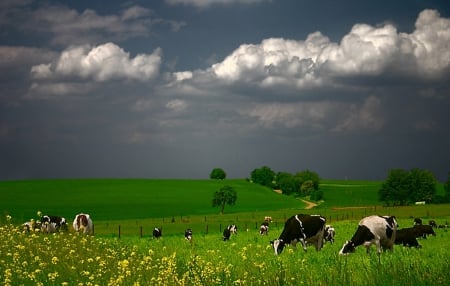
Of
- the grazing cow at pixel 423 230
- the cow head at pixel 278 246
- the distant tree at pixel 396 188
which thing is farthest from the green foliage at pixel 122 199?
the cow head at pixel 278 246

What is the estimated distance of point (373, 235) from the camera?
22.1 meters

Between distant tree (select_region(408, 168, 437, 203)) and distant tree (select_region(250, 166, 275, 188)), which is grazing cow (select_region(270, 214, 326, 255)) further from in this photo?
distant tree (select_region(250, 166, 275, 188))

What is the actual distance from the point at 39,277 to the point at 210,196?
128m

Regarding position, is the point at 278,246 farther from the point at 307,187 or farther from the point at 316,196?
the point at 307,187

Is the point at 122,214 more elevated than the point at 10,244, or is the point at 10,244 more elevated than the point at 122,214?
the point at 10,244

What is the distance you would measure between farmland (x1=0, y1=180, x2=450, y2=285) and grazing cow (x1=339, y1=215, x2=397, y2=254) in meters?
0.62

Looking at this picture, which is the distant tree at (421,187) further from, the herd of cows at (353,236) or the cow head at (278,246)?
the cow head at (278,246)

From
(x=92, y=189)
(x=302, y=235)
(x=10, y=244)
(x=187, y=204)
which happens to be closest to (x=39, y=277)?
(x=10, y=244)

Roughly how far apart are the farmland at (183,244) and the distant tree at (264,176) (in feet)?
42.9

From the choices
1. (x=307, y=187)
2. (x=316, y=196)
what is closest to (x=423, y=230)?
(x=316, y=196)

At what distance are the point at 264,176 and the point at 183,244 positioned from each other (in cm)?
15286

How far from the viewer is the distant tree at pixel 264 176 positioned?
609ft

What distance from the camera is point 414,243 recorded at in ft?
A: 89.5

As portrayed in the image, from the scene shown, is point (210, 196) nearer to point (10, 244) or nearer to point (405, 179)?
point (405, 179)
